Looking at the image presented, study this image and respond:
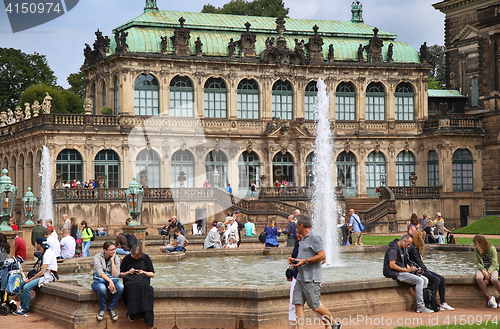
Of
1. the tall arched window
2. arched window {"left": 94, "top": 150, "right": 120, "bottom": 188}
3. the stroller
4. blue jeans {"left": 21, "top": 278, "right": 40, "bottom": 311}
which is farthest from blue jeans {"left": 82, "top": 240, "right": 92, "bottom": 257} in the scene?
the tall arched window

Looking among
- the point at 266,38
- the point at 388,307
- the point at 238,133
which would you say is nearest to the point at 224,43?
the point at 266,38

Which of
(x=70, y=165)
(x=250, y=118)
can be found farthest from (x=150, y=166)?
(x=250, y=118)

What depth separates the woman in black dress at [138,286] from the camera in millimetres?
12914

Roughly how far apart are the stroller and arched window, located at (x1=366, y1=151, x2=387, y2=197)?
41838mm

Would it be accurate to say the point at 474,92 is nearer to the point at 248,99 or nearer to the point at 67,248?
the point at 248,99

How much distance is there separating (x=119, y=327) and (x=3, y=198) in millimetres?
12777

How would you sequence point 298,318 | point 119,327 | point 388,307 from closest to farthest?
point 298,318
point 119,327
point 388,307

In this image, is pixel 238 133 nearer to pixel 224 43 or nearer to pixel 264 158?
pixel 264 158

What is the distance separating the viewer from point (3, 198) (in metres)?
24.3

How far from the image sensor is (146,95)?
49.7 m

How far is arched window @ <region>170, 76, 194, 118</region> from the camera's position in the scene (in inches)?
1982

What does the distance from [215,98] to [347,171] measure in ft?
36.8

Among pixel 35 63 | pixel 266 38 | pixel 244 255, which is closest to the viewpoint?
pixel 244 255

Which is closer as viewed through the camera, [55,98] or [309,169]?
[309,169]
